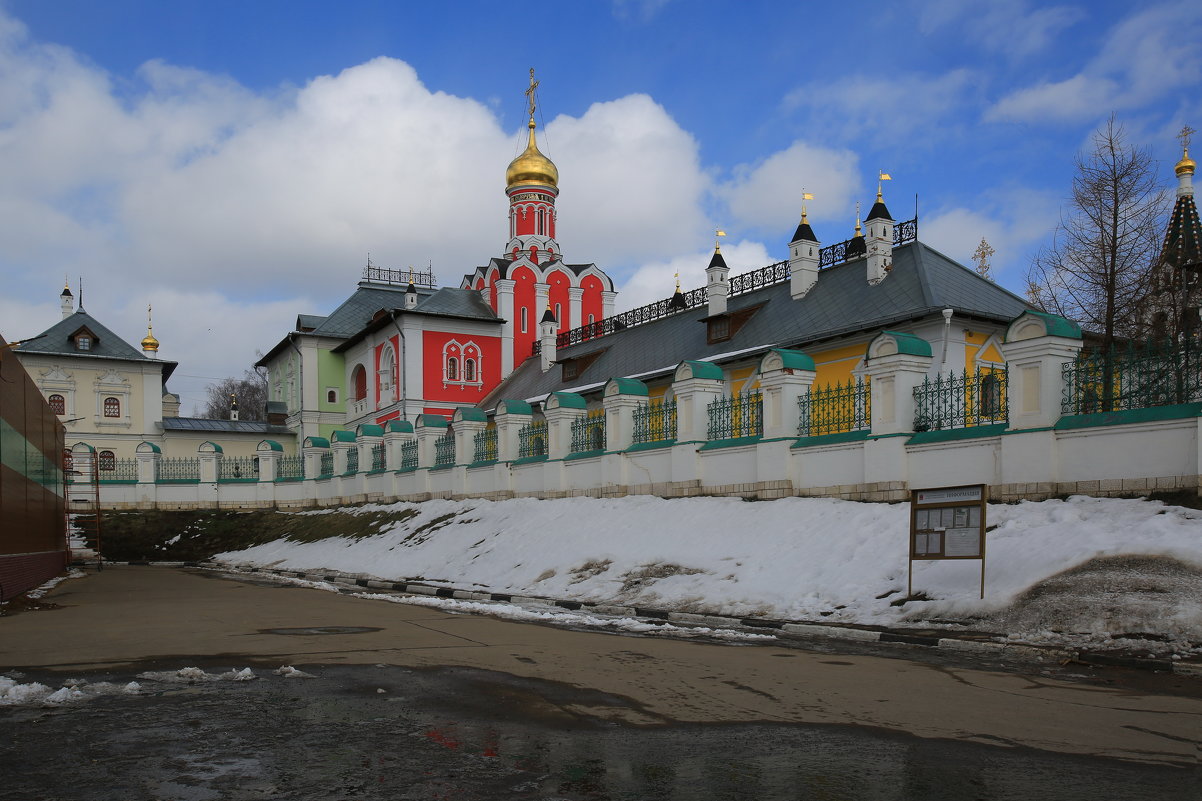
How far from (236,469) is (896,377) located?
92.3 feet

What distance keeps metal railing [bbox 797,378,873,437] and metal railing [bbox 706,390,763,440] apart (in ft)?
2.94

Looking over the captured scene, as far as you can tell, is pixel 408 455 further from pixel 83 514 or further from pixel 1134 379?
pixel 1134 379

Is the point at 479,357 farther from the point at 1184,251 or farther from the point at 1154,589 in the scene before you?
the point at 1154,589

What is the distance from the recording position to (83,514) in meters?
31.0

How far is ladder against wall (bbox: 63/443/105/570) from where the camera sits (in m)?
27.8

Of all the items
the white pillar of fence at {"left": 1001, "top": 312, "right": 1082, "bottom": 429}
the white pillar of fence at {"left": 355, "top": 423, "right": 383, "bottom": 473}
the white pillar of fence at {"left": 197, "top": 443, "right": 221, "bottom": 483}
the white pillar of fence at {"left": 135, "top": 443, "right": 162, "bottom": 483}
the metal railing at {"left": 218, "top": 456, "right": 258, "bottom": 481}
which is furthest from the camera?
the metal railing at {"left": 218, "top": 456, "right": 258, "bottom": 481}

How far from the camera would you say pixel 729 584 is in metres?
12.4

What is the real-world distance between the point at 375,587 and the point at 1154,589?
1269 cm

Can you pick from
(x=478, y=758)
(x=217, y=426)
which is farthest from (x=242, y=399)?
(x=478, y=758)

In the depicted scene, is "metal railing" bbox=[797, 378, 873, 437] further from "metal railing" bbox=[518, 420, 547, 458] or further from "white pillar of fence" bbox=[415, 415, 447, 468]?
"white pillar of fence" bbox=[415, 415, 447, 468]

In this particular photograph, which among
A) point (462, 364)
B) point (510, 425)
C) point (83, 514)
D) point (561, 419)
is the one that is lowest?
point (83, 514)

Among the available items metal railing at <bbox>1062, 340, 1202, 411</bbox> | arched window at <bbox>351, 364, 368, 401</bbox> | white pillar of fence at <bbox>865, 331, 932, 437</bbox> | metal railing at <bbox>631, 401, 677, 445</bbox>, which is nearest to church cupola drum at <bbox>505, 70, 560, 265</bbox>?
arched window at <bbox>351, 364, 368, 401</bbox>

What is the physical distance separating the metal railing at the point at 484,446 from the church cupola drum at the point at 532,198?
24.1 m

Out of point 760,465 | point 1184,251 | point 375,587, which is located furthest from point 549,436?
point 1184,251
